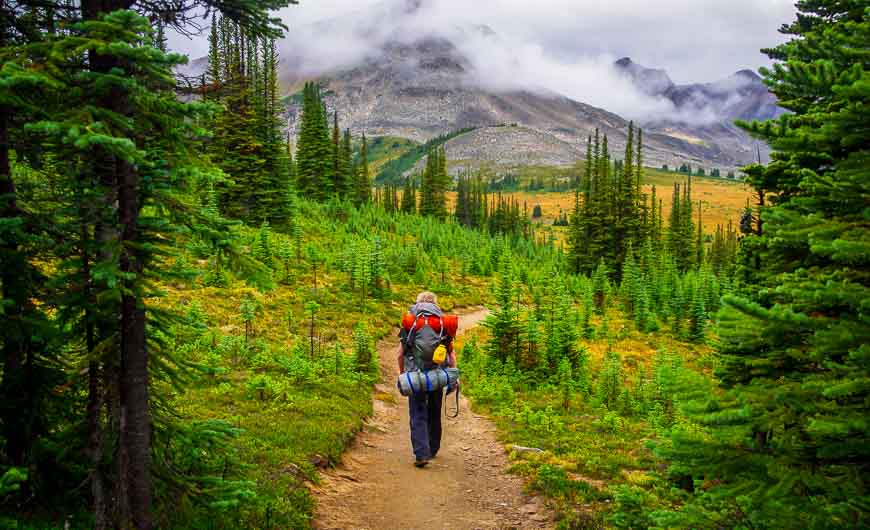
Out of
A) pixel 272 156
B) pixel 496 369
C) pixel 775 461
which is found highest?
pixel 272 156

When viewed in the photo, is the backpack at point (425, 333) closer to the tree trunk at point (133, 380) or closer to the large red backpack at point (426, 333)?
the large red backpack at point (426, 333)

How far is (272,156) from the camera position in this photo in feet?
119

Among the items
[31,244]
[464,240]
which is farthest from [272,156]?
[31,244]

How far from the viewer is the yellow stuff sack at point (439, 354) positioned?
827cm

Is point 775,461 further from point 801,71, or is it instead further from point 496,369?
point 496,369

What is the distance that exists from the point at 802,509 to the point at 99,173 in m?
5.87

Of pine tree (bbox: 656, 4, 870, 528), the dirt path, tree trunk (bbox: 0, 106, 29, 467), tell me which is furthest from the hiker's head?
pine tree (bbox: 656, 4, 870, 528)

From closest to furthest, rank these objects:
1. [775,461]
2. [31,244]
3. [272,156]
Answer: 1. [775,461]
2. [31,244]
3. [272,156]

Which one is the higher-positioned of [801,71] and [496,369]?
[801,71]

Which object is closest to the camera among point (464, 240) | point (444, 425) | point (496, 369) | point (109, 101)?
point (109, 101)

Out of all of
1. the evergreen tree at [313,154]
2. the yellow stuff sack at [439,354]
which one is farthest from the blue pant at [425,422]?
the evergreen tree at [313,154]

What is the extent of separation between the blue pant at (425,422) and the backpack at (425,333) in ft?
1.83

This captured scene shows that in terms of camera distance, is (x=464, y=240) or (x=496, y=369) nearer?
(x=496, y=369)

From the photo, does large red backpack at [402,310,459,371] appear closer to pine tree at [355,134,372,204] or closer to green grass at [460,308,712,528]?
green grass at [460,308,712,528]
